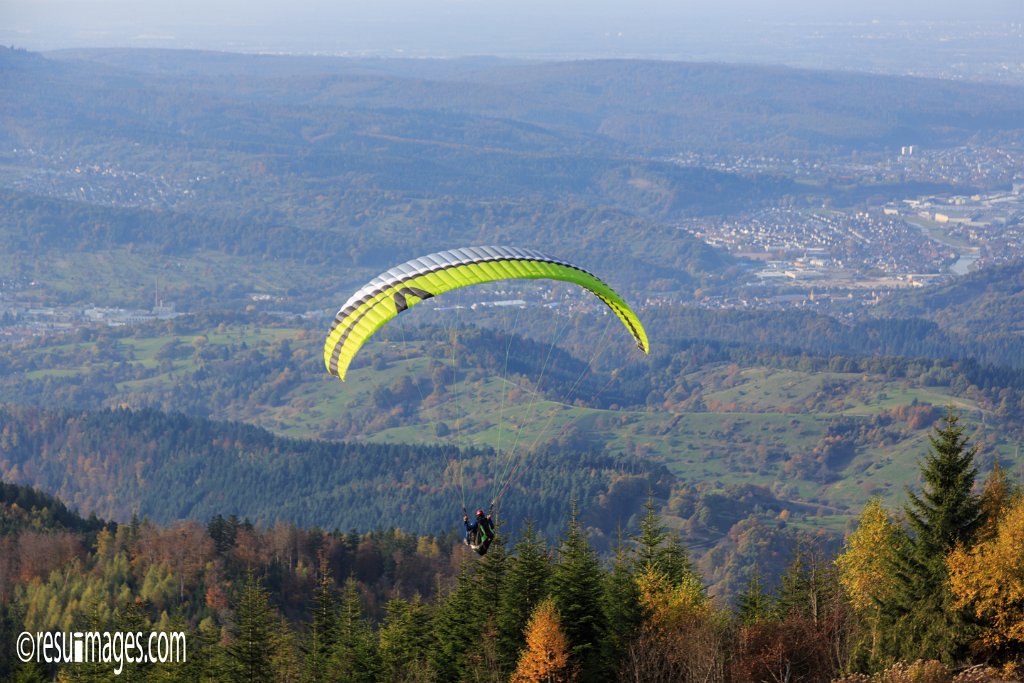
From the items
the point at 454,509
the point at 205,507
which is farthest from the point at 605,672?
the point at 205,507

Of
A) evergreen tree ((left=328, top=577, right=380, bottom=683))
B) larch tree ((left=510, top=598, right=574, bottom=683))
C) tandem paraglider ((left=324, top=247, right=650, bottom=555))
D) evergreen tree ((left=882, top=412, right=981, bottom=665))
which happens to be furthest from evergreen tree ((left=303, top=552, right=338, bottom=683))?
evergreen tree ((left=882, top=412, right=981, bottom=665))

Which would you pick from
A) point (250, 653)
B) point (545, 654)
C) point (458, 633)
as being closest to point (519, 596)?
point (458, 633)

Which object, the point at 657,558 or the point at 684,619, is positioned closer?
the point at 684,619

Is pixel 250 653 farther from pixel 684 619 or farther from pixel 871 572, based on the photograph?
pixel 871 572

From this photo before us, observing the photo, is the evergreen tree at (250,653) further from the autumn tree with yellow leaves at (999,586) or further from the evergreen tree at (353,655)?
the autumn tree with yellow leaves at (999,586)

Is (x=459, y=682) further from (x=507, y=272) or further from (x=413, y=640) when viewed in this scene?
(x=507, y=272)

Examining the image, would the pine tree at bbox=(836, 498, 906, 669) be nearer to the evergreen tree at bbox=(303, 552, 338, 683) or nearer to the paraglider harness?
the paraglider harness

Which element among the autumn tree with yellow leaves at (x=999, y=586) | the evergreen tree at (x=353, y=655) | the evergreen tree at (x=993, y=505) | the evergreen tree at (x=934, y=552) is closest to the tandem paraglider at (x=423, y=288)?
the evergreen tree at (x=353, y=655)

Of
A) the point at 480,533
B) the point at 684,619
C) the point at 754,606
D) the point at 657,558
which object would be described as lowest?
the point at 754,606
